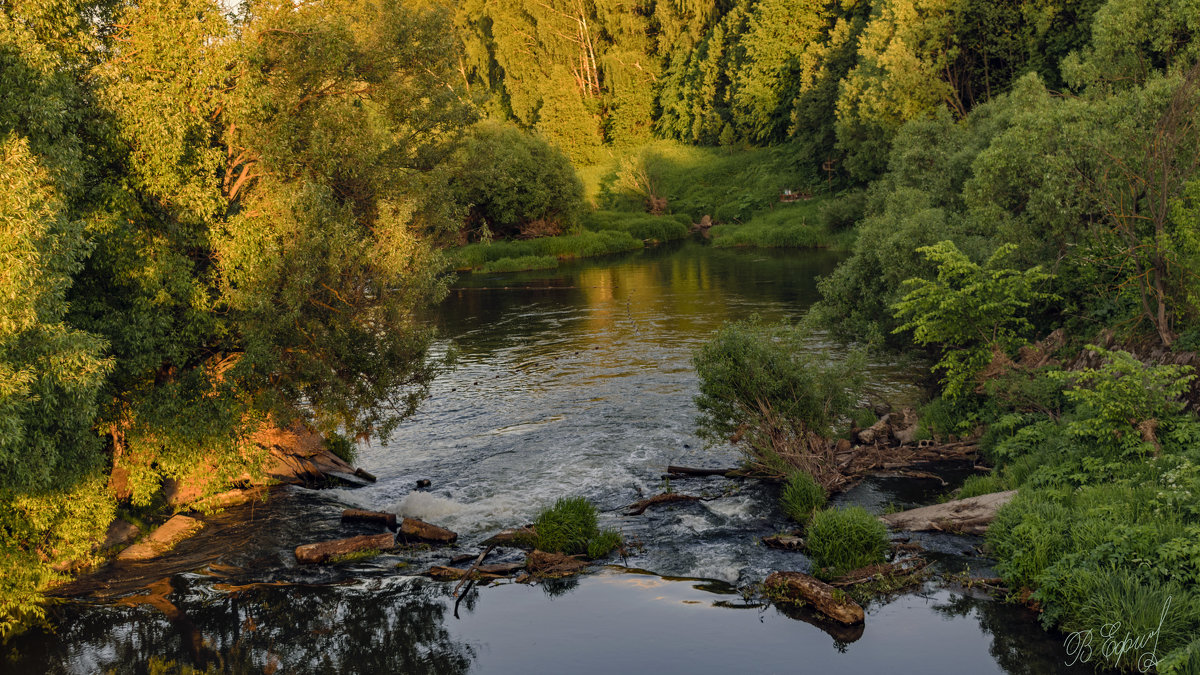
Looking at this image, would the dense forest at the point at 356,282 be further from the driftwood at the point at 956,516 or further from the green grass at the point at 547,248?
the green grass at the point at 547,248

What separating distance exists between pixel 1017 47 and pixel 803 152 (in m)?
25.7

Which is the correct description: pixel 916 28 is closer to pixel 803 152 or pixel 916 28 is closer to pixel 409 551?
pixel 803 152

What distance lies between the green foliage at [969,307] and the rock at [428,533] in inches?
513

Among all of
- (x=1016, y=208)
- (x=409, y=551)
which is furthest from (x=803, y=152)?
(x=409, y=551)

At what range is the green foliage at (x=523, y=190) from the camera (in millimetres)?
71562

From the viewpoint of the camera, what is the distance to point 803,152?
84.1 meters

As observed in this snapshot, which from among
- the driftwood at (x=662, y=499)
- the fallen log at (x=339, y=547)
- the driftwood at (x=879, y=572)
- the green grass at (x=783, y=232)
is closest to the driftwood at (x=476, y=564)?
the fallen log at (x=339, y=547)

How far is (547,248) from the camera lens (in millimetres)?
74375

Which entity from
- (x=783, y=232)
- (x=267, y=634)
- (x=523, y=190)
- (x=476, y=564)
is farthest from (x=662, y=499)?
(x=523, y=190)

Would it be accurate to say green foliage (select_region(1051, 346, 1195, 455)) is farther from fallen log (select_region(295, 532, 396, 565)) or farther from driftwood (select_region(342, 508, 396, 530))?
driftwood (select_region(342, 508, 396, 530))

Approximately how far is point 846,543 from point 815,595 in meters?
1.47

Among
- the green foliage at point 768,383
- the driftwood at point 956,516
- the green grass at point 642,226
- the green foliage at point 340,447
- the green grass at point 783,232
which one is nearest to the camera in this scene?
the driftwood at point 956,516

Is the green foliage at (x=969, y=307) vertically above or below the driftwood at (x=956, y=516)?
above

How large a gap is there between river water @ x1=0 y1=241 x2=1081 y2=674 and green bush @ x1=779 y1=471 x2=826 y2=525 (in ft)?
1.24
